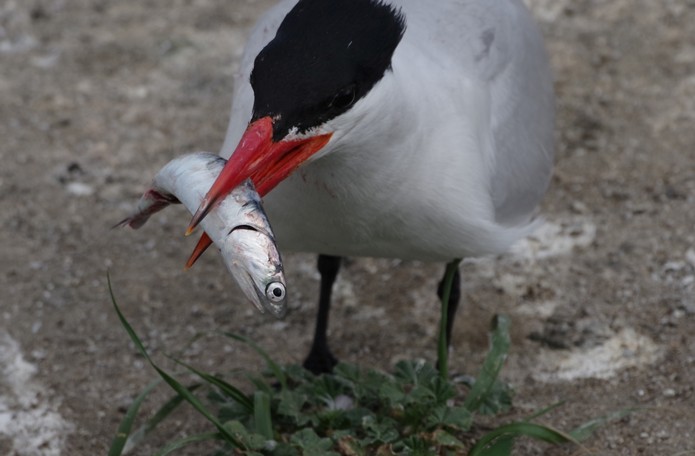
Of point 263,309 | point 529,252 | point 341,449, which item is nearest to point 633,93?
point 529,252

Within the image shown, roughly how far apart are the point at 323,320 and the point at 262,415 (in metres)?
0.87

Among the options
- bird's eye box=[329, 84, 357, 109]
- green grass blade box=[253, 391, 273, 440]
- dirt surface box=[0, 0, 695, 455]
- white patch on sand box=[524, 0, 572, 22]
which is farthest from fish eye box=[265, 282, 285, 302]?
white patch on sand box=[524, 0, 572, 22]

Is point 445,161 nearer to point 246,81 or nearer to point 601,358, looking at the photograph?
point 246,81

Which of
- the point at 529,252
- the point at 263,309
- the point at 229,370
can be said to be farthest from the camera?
the point at 529,252

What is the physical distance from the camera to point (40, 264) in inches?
196

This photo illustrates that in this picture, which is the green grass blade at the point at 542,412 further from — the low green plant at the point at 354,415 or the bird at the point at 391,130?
the bird at the point at 391,130

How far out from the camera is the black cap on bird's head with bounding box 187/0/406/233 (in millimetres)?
2820

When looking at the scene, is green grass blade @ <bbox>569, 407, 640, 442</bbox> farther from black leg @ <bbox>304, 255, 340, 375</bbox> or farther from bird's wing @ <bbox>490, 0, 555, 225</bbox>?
black leg @ <bbox>304, 255, 340, 375</bbox>

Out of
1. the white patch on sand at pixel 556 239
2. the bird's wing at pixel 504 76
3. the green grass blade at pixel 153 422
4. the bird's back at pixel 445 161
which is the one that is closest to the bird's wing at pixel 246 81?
the bird's back at pixel 445 161

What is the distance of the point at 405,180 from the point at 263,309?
81cm

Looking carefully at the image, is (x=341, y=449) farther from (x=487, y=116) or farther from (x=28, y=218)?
(x=28, y=218)

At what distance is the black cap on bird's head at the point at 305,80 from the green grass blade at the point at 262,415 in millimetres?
962

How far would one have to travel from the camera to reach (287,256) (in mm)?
5082

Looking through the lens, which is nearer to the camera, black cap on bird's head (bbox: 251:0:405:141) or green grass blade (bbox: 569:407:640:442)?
black cap on bird's head (bbox: 251:0:405:141)
